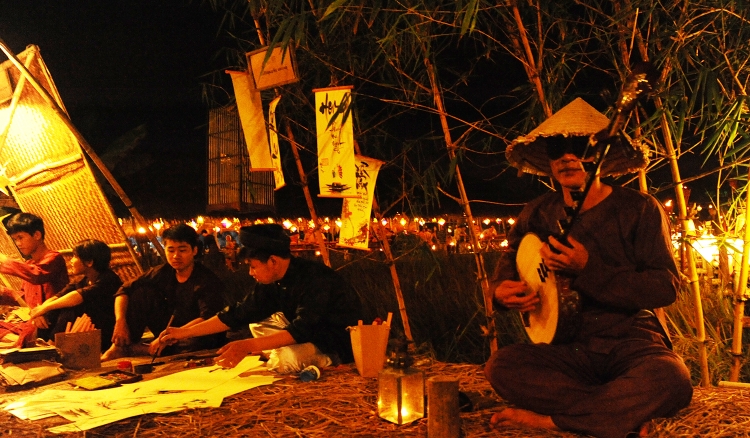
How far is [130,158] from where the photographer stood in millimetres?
18547

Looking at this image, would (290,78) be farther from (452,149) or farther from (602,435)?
(602,435)

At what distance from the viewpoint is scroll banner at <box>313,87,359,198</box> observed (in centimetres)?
467

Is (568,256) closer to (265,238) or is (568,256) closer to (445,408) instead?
(445,408)

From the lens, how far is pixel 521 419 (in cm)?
305

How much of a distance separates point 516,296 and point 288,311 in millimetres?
1940

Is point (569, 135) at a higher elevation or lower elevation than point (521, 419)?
higher

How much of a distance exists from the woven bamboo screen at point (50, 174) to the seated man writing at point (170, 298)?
45.1 inches

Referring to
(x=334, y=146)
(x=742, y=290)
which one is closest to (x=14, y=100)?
(x=334, y=146)

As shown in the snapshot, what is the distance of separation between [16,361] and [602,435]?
4.30 m

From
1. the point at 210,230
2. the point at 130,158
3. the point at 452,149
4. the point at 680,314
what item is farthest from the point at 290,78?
the point at 130,158

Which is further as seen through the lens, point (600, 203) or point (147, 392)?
point (147, 392)

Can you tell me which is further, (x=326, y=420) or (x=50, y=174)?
(x=50, y=174)

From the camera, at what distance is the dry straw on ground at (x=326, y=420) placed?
303 centimetres

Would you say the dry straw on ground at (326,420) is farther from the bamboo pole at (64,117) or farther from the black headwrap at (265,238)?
the bamboo pole at (64,117)
